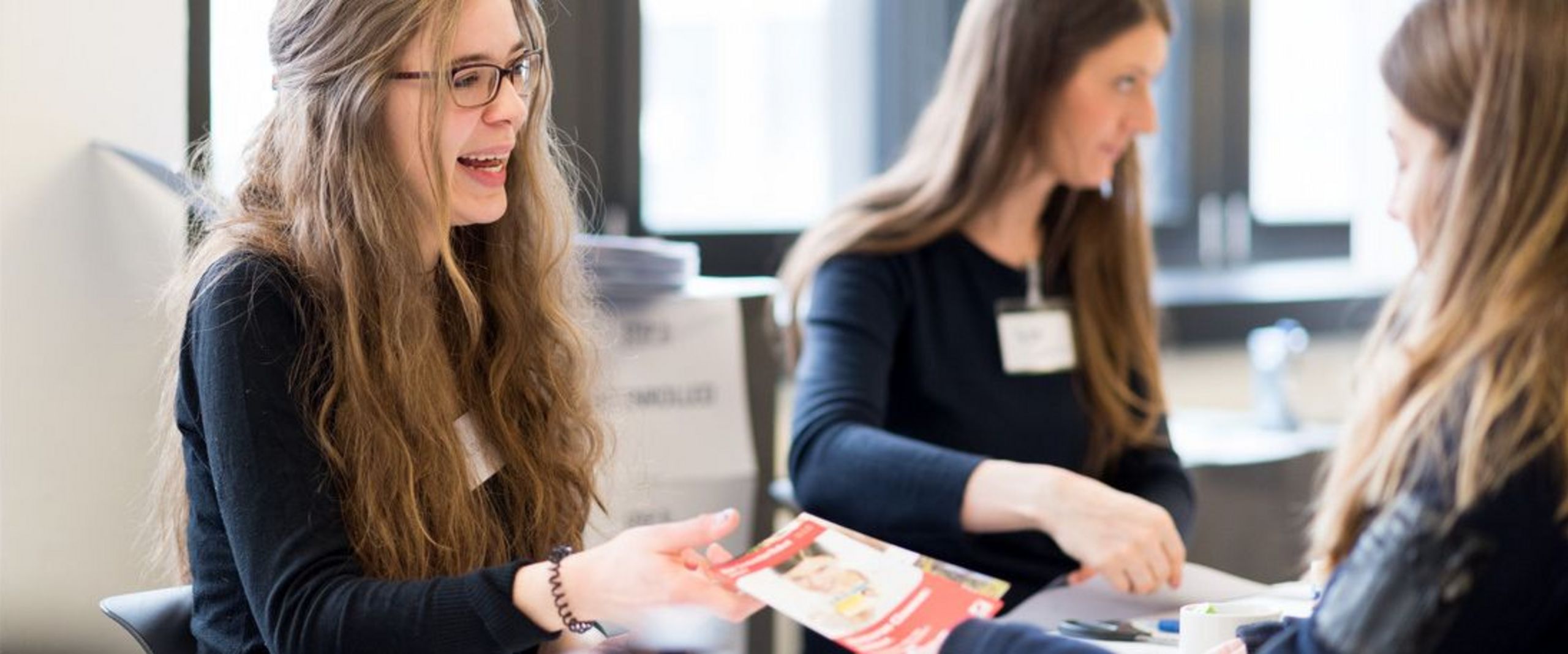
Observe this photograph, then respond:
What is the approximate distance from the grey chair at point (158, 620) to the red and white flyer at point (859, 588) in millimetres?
559

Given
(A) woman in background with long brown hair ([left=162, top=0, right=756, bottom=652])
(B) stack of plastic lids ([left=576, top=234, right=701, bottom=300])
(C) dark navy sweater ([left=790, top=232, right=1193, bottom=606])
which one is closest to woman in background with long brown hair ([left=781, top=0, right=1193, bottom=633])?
(C) dark navy sweater ([left=790, top=232, right=1193, bottom=606])

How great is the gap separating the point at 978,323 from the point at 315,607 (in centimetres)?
121

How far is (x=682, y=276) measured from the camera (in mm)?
2732

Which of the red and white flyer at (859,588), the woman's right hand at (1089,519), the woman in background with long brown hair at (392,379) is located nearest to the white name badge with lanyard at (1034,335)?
the woman's right hand at (1089,519)

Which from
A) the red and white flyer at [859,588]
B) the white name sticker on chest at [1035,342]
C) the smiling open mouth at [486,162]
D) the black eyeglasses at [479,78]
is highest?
the black eyeglasses at [479,78]

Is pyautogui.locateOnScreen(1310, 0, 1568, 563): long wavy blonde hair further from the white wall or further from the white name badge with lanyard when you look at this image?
the white wall

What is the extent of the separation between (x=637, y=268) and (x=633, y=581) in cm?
129

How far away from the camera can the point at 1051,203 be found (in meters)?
2.53

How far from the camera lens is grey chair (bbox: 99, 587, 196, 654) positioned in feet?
5.16

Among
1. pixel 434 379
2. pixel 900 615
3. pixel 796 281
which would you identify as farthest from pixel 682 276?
pixel 900 615

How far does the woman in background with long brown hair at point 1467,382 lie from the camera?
1148 millimetres

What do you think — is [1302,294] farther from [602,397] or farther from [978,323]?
[602,397]

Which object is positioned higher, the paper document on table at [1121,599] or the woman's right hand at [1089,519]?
the woman's right hand at [1089,519]

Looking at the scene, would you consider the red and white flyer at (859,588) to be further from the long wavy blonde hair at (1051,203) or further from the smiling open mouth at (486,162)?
the long wavy blonde hair at (1051,203)
